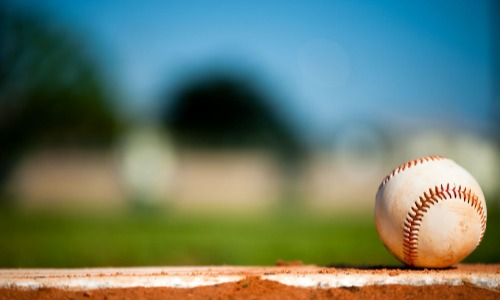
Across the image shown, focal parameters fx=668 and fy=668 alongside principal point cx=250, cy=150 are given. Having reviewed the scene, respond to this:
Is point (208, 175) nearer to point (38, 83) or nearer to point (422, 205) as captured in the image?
point (38, 83)

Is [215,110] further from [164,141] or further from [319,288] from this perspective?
[319,288]

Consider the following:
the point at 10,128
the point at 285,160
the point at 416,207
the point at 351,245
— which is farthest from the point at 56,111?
the point at 416,207

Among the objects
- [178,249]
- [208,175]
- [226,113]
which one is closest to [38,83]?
[208,175]

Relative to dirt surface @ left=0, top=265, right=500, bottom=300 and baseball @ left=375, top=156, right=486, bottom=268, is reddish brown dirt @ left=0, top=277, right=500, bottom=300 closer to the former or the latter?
dirt surface @ left=0, top=265, right=500, bottom=300

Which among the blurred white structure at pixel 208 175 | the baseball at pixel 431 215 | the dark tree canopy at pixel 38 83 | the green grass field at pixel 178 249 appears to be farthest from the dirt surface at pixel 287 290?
the blurred white structure at pixel 208 175

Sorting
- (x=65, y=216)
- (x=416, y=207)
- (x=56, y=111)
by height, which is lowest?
(x=65, y=216)

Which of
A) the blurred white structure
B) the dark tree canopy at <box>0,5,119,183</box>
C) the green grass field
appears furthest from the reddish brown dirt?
the blurred white structure
